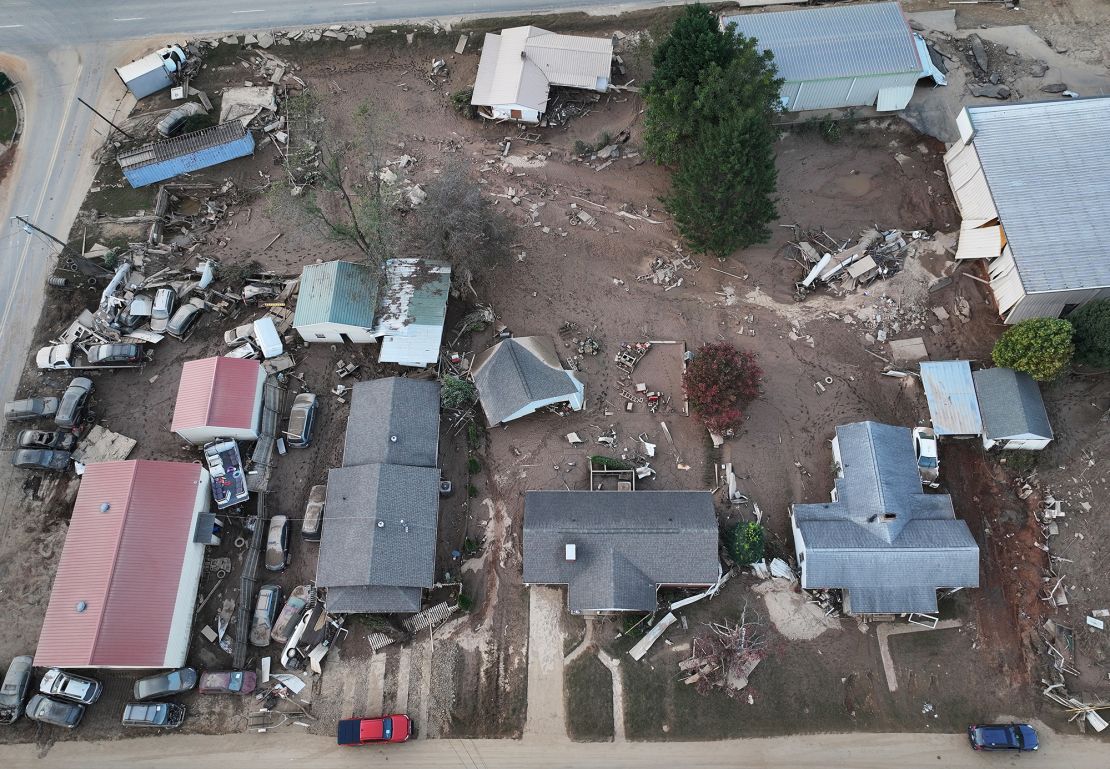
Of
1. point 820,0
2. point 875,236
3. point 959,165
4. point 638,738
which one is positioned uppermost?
point 820,0

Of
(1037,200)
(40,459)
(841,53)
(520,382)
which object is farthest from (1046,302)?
(40,459)

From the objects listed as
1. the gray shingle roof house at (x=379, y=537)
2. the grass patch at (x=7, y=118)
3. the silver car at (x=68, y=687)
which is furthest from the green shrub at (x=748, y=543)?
the grass patch at (x=7, y=118)

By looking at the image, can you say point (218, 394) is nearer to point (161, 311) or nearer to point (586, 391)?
point (161, 311)

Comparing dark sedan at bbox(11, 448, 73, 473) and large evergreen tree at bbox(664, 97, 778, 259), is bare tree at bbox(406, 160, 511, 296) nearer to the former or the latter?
large evergreen tree at bbox(664, 97, 778, 259)

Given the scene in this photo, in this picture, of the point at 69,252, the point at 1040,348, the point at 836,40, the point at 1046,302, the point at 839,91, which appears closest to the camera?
the point at 1040,348

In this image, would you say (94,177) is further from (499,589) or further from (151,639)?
(499,589)

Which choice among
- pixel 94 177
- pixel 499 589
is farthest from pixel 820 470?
pixel 94 177

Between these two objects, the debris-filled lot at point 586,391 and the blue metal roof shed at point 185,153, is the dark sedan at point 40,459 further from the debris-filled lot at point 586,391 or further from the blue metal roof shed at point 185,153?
the blue metal roof shed at point 185,153
